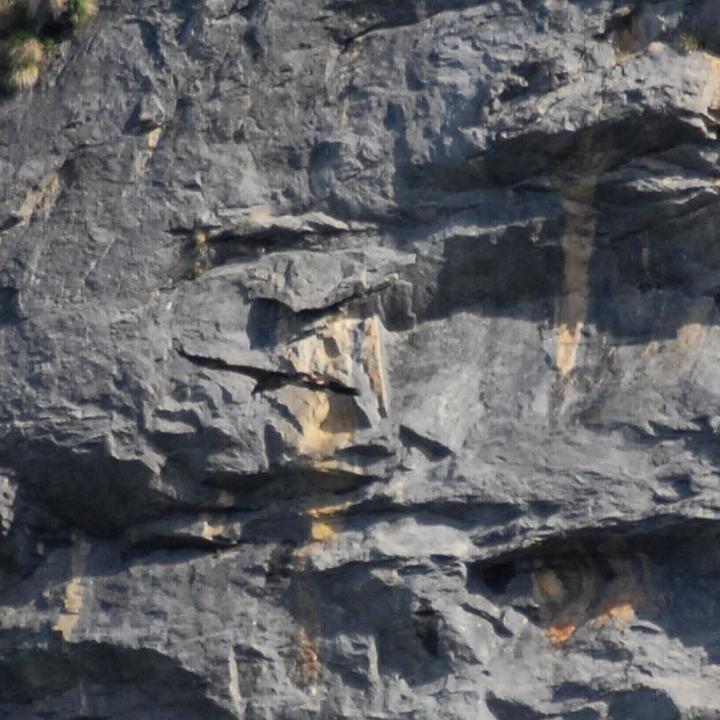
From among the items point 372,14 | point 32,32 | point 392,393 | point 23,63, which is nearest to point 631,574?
point 392,393

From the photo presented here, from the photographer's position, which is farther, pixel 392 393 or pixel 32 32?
pixel 32 32

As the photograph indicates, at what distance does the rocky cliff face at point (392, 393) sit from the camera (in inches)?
407

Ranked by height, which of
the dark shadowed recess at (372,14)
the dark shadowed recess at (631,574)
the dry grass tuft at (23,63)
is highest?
the dry grass tuft at (23,63)

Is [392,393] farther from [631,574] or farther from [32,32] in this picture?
[32,32]

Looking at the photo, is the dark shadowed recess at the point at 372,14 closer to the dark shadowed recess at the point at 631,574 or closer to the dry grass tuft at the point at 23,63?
the dry grass tuft at the point at 23,63

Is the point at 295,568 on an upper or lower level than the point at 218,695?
upper

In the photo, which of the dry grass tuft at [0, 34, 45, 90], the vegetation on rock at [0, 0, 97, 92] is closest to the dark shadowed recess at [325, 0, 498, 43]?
the vegetation on rock at [0, 0, 97, 92]

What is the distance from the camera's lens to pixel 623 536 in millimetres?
10273

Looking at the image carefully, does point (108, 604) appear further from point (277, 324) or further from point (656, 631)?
point (656, 631)

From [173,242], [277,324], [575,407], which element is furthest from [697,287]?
[173,242]

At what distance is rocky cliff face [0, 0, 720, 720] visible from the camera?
10.3 m

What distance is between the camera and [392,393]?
10875 millimetres

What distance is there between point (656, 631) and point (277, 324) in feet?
10.1

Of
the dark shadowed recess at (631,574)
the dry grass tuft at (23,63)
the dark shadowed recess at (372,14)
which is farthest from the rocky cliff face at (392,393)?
the dry grass tuft at (23,63)
